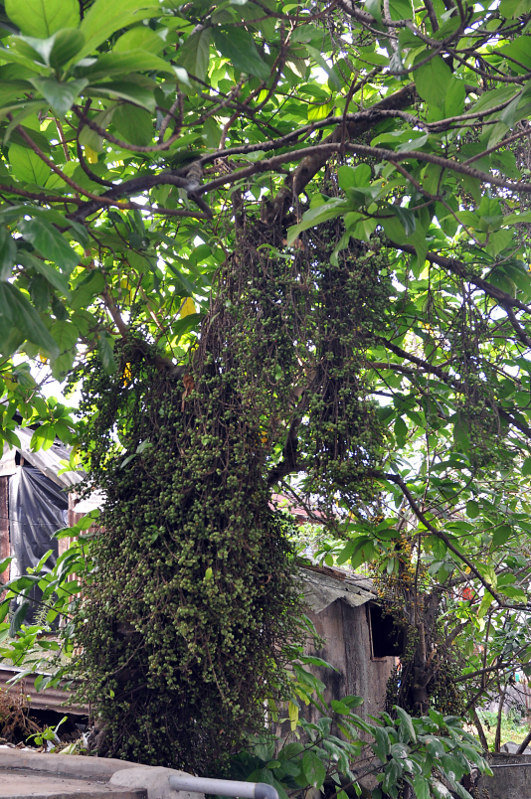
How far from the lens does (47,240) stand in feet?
4.35

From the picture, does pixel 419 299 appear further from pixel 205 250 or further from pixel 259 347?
pixel 259 347

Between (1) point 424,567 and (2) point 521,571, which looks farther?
(2) point 521,571

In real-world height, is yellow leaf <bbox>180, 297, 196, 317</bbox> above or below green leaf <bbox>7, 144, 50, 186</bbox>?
above

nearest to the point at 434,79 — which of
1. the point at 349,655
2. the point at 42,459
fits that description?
the point at 349,655

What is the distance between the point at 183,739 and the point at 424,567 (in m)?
2.40

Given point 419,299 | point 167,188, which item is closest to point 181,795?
point 167,188

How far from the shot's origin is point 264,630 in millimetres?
2219

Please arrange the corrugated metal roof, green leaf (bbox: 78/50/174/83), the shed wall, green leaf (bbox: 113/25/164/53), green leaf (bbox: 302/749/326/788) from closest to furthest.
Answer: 1. green leaf (bbox: 78/50/174/83)
2. green leaf (bbox: 113/25/164/53)
3. green leaf (bbox: 302/749/326/788)
4. the corrugated metal roof
5. the shed wall

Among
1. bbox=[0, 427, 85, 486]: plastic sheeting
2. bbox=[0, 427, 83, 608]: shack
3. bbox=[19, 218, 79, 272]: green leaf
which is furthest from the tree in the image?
bbox=[0, 427, 83, 608]: shack

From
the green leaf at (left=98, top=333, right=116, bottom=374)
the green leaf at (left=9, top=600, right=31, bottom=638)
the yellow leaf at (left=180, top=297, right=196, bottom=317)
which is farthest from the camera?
the yellow leaf at (left=180, top=297, right=196, bottom=317)

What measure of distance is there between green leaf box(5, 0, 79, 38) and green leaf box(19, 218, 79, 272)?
1.18 ft

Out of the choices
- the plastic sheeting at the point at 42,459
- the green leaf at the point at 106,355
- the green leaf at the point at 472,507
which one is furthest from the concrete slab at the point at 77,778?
the plastic sheeting at the point at 42,459

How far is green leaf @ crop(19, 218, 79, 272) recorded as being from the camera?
4.30 feet

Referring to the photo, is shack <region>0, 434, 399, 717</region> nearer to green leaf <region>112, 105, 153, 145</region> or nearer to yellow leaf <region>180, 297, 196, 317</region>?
yellow leaf <region>180, 297, 196, 317</region>
